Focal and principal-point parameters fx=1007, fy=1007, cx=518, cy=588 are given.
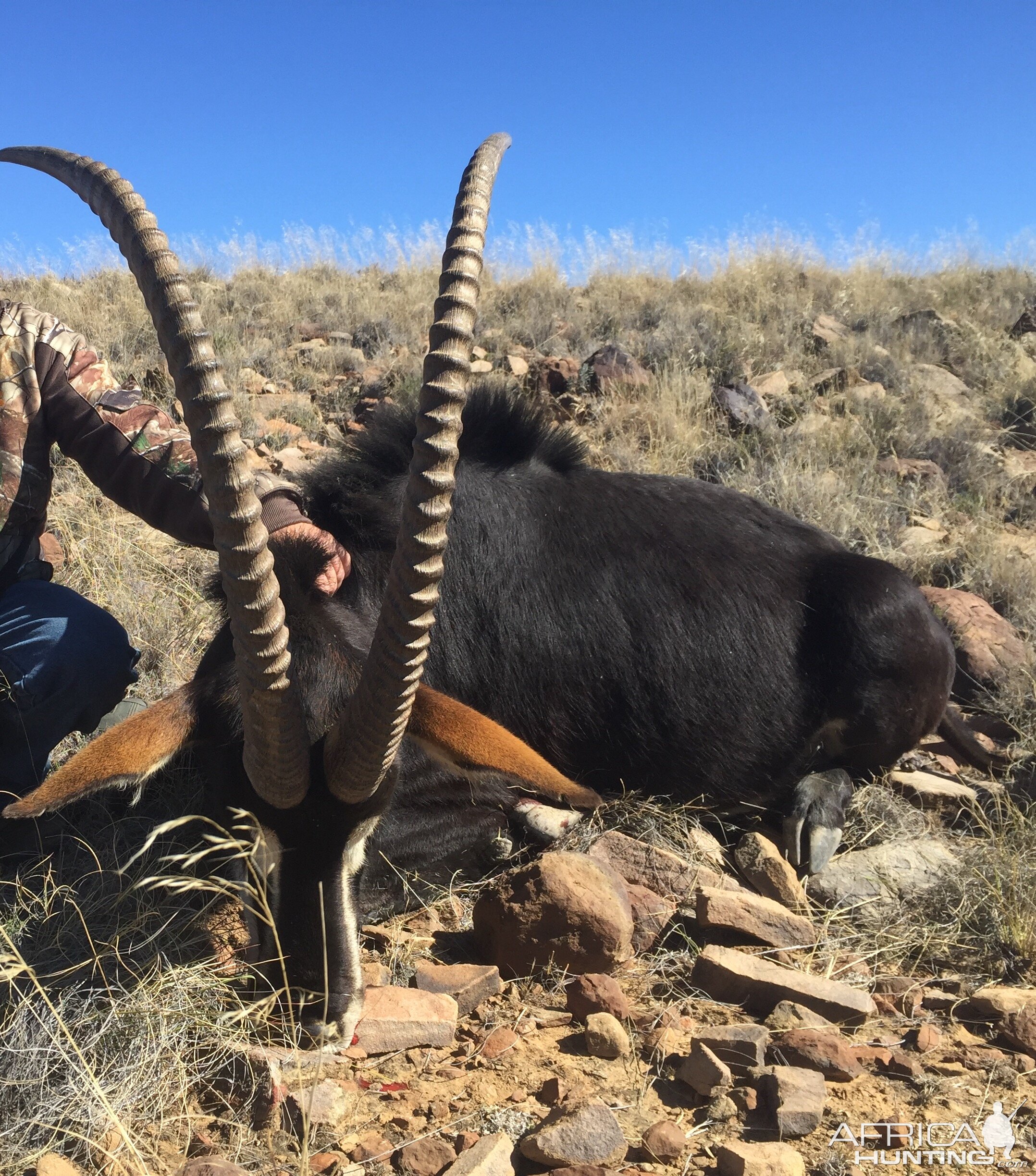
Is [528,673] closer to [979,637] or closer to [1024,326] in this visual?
[979,637]

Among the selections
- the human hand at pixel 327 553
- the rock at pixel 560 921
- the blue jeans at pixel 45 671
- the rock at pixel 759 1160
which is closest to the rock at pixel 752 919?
the rock at pixel 560 921

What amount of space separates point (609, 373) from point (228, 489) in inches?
315

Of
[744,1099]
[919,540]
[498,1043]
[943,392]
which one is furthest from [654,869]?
[943,392]

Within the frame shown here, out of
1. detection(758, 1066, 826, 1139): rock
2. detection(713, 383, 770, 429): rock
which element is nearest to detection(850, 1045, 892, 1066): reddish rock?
detection(758, 1066, 826, 1139): rock

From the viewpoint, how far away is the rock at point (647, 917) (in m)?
3.58

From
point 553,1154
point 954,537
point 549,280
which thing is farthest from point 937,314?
point 553,1154

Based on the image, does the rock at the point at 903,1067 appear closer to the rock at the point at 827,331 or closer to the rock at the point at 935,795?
the rock at the point at 935,795

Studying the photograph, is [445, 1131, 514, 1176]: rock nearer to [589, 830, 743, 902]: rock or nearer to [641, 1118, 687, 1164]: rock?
[641, 1118, 687, 1164]: rock

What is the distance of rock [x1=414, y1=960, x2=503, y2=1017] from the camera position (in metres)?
3.17

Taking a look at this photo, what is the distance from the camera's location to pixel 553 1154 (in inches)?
94.0

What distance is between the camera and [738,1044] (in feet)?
9.38

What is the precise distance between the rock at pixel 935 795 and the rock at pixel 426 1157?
10.6ft

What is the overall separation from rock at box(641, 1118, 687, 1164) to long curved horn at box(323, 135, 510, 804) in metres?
1.14

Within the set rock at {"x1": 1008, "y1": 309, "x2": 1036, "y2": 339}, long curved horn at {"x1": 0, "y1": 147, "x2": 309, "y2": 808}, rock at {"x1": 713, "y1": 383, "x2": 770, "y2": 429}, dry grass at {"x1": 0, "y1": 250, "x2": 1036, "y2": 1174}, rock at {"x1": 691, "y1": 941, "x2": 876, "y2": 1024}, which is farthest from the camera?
rock at {"x1": 1008, "y1": 309, "x2": 1036, "y2": 339}
